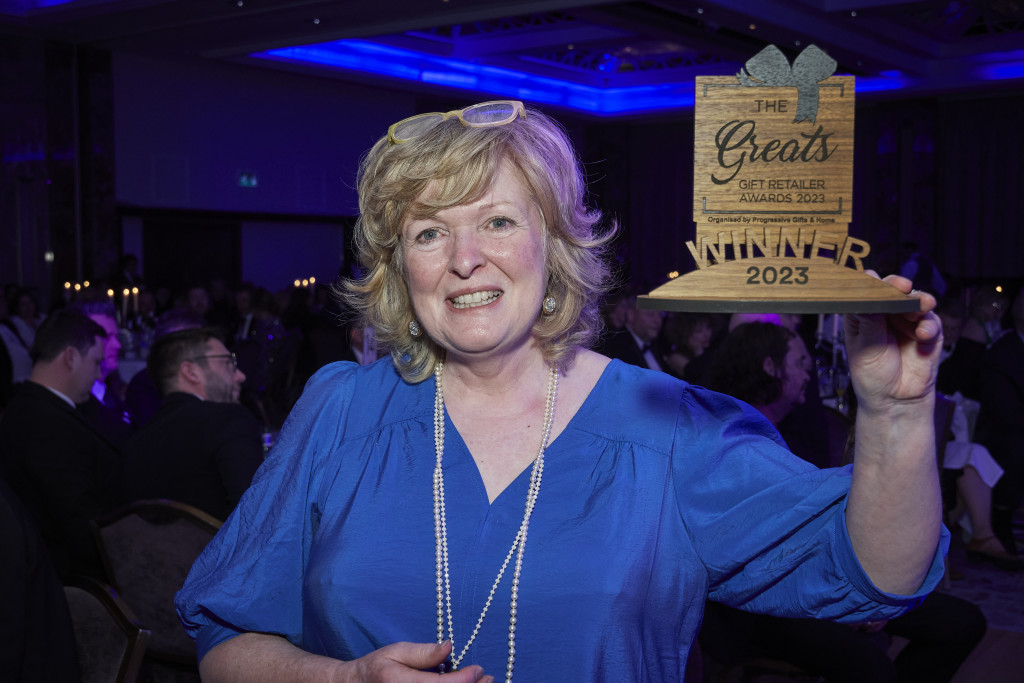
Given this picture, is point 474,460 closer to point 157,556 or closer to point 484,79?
point 157,556

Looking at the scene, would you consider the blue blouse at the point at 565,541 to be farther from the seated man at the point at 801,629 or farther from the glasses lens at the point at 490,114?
the seated man at the point at 801,629

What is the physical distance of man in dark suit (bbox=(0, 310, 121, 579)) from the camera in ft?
11.2

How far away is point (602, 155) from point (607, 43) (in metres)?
4.34

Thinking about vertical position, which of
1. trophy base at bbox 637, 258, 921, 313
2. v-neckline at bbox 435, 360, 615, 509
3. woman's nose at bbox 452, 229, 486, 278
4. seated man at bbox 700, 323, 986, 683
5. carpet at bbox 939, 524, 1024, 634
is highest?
woman's nose at bbox 452, 229, 486, 278

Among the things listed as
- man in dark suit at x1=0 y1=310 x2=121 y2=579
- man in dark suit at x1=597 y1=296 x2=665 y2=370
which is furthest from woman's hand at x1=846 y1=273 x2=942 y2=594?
man in dark suit at x1=597 y1=296 x2=665 y2=370

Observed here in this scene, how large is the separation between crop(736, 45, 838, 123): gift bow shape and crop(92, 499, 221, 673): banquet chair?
2.08 meters

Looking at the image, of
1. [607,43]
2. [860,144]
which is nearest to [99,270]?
[607,43]

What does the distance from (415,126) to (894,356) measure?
77 cm

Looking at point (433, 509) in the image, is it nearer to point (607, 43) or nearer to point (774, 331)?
point (774, 331)

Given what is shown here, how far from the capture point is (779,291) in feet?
3.36

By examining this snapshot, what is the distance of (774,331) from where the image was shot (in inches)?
140

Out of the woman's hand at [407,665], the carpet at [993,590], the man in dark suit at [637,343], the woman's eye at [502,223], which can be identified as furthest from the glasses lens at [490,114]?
the man in dark suit at [637,343]

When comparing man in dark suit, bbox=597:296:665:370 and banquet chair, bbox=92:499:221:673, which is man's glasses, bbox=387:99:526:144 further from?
man in dark suit, bbox=597:296:665:370

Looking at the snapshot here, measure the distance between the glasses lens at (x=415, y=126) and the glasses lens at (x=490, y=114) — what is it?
4 cm
